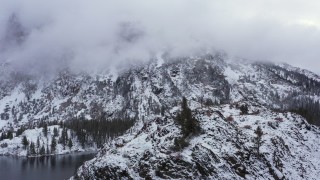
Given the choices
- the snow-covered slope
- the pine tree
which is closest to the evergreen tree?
the snow-covered slope

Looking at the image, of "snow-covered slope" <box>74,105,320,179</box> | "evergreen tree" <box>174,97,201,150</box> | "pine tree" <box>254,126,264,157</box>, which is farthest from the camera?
"pine tree" <box>254,126,264,157</box>

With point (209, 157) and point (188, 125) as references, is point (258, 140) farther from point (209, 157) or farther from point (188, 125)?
point (209, 157)

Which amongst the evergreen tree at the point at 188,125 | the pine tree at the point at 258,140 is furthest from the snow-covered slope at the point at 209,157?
the evergreen tree at the point at 188,125

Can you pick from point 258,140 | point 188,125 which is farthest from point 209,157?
point 258,140

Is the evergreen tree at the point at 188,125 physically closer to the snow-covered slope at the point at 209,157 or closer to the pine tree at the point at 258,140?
the snow-covered slope at the point at 209,157

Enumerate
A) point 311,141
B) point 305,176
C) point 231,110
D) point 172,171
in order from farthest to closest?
point 231,110 → point 311,141 → point 305,176 → point 172,171

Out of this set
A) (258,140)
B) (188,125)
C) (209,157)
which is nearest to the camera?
(209,157)

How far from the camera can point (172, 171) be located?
5044 centimetres

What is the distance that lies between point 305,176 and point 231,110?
43.1 metres

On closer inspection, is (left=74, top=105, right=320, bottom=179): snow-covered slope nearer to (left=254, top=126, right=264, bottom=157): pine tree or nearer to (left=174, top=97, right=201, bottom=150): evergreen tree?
(left=254, top=126, right=264, bottom=157): pine tree

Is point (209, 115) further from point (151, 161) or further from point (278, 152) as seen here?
point (151, 161)

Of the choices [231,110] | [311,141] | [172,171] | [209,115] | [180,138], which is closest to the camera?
[172,171]

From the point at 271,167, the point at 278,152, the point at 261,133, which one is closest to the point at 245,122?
the point at 261,133

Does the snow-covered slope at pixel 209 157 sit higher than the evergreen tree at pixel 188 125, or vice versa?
the evergreen tree at pixel 188 125
